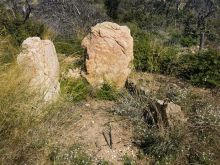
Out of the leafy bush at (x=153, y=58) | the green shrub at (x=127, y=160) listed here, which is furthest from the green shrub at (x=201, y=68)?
the green shrub at (x=127, y=160)

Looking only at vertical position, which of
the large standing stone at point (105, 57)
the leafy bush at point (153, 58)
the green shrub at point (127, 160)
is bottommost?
the leafy bush at point (153, 58)

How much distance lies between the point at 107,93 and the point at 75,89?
0.45m

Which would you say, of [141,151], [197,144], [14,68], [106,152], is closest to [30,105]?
[14,68]

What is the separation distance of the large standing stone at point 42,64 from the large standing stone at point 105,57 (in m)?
0.55

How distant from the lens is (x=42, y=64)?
5602 mm

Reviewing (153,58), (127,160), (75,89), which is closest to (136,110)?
(127,160)

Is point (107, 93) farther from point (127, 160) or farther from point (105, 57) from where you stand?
point (127, 160)

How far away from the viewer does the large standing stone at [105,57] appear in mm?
6293

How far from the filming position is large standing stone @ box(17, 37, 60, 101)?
5148 millimetres

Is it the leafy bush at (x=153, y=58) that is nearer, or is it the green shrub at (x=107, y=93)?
the green shrub at (x=107, y=93)

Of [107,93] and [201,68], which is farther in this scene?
[201,68]

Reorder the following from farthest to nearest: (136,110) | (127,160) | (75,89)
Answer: (75,89), (136,110), (127,160)

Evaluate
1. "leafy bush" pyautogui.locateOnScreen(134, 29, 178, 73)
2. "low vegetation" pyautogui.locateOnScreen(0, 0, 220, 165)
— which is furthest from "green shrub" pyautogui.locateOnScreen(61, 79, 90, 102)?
"leafy bush" pyautogui.locateOnScreen(134, 29, 178, 73)

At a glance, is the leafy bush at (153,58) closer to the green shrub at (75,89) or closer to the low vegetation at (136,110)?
the low vegetation at (136,110)
